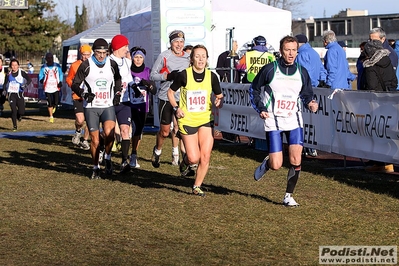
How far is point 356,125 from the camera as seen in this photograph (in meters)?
12.7

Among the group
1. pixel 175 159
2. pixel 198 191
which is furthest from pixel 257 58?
pixel 198 191

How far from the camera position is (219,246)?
7750 mm

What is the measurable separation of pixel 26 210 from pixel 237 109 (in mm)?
7925

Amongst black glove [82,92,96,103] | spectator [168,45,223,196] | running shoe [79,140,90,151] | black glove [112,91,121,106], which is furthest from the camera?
running shoe [79,140,90,151]

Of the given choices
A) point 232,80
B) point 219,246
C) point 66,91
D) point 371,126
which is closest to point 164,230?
point 219,246

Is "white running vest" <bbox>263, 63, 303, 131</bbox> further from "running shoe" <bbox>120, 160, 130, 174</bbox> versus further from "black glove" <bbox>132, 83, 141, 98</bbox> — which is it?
"running shoe" <bbox>120, 160, 130, 174</bbox>

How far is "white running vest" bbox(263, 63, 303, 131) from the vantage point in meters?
9.68

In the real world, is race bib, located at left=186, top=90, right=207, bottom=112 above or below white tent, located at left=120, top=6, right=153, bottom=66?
below

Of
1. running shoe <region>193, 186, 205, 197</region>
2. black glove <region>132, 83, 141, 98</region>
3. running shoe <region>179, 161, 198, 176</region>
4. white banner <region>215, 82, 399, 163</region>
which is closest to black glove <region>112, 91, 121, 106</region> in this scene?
black glove <region>132, 83, 141, 98</region>

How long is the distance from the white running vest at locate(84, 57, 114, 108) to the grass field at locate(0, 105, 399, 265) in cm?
115

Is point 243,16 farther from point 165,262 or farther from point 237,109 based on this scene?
point 165,262

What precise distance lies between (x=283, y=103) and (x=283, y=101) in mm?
24

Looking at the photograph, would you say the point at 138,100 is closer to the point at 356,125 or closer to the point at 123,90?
the point at 123,90

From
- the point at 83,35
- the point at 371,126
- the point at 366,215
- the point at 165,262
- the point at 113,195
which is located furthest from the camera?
the point at 83,35
